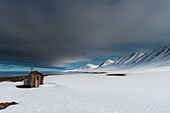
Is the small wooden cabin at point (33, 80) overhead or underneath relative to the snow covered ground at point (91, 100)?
overhead

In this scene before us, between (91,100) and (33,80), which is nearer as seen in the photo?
(91,100)

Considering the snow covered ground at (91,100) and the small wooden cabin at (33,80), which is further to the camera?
the small wooden cabin at (33,80)

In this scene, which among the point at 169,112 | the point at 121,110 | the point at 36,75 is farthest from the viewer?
the point at 36,75

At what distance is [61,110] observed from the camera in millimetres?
9742

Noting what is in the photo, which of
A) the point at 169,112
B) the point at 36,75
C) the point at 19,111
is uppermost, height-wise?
the point at 36,75

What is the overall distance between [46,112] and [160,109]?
1148cm

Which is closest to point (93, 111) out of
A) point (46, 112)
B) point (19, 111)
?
point (46, 112)

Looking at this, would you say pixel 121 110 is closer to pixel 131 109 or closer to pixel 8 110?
pixel 131 109

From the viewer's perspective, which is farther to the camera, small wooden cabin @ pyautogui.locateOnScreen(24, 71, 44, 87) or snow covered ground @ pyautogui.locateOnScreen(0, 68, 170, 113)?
small wooden cabin @ pyautogui.locateOnScreen(24, 71, 44, 87)

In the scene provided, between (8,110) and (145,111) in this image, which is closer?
(145,111)

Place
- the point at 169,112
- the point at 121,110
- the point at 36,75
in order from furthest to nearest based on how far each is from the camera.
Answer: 1. the point at 36,75
2. the point at 121,110
3. the point at 169,112

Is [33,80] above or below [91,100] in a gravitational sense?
above

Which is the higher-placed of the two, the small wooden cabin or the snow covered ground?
the small wooden cabin

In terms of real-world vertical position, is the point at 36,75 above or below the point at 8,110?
above
